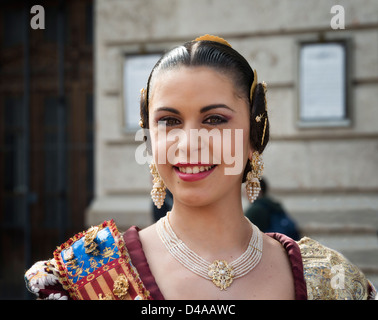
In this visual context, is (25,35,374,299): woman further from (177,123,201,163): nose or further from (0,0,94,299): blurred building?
(0,0,94,299): blurred building

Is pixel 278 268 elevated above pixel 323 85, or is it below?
below

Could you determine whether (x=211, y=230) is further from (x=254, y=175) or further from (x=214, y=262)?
(x=254, y=175)

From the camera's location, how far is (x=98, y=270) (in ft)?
4.73

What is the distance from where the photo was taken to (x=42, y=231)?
18.4 feet

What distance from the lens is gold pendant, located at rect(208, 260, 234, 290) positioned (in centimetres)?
142

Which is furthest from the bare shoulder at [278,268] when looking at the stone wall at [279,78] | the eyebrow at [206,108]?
the stone wall at [279,78]

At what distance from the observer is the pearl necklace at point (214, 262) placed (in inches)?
56.4

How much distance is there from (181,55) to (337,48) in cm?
361

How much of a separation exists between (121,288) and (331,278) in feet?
2.29

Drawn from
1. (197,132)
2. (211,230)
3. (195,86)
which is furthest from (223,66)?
(211,230)

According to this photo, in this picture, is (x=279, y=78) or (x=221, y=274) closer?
(x=221, y=274)
